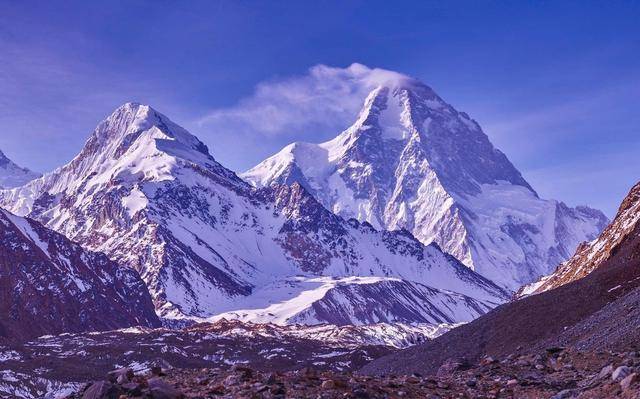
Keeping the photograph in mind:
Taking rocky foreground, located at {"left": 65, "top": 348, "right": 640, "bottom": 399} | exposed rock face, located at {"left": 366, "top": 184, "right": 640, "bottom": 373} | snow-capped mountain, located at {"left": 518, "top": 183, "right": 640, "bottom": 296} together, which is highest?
snow-capped mountain, located at {"left": 518, "top": 183, "right": 640, "bottom": 296}

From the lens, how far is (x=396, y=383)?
3666 centimetres

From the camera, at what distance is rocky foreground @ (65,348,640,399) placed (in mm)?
30078

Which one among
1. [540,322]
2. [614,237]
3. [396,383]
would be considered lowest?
[396,383]

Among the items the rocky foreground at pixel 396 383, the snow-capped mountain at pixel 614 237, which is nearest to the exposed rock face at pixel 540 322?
the rocky foreground at pixel 396 383

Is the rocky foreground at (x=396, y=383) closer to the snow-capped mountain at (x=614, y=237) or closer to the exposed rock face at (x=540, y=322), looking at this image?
the exposed rock face at (x=540, y=322)

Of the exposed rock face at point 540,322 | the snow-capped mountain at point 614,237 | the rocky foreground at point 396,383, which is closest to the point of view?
the rocky foreground at point 396,383

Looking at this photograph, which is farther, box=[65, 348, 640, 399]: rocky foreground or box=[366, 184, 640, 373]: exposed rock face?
box=[366, 184, 640, 373]: exposed rock face

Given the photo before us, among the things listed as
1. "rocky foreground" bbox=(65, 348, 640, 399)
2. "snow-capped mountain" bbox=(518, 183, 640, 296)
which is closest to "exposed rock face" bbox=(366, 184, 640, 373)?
"rocky foreground" bbox=(65, 348, 640, 399)

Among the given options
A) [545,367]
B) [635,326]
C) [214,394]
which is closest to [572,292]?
[635,326]

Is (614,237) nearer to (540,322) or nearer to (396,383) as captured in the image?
(540,322)

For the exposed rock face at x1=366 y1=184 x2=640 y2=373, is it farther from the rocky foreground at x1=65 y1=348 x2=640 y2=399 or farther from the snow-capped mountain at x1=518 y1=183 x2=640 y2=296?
the snow-capped mountain at x1=518 y1=183 x2=640 y2=296

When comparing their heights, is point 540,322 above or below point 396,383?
above

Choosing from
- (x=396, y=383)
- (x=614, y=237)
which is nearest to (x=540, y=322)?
(x=396, y=383)

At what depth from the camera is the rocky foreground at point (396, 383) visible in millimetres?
30078
